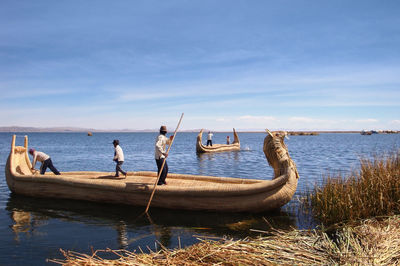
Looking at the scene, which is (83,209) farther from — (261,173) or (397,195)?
(261,173)

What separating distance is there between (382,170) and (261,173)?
10.8 metres

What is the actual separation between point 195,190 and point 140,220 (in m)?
1.76

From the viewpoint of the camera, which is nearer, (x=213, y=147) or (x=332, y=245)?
(x=332, y=245)

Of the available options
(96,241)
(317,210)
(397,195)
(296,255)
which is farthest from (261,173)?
(296,255)

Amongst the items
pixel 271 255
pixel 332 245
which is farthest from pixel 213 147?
pixel 271 255

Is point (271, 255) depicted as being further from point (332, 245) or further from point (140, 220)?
point (140, 220)

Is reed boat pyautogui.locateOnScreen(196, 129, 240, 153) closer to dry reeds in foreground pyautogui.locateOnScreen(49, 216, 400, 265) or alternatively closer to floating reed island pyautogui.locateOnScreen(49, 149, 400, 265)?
floating reed island pyautogui.locateOnScreen(49, 149, 400, 265)

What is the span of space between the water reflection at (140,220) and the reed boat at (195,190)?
0.23 metres

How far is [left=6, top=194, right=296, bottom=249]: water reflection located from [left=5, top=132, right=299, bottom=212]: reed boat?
226 millimetres

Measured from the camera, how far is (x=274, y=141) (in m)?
8.43

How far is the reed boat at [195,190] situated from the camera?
8078 mm

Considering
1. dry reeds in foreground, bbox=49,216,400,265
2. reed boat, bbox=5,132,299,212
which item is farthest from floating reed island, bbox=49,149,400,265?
reed boat, bbox=5,132,299,212

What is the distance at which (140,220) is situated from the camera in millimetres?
8352

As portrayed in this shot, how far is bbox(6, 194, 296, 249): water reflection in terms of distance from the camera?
24.0 ft
